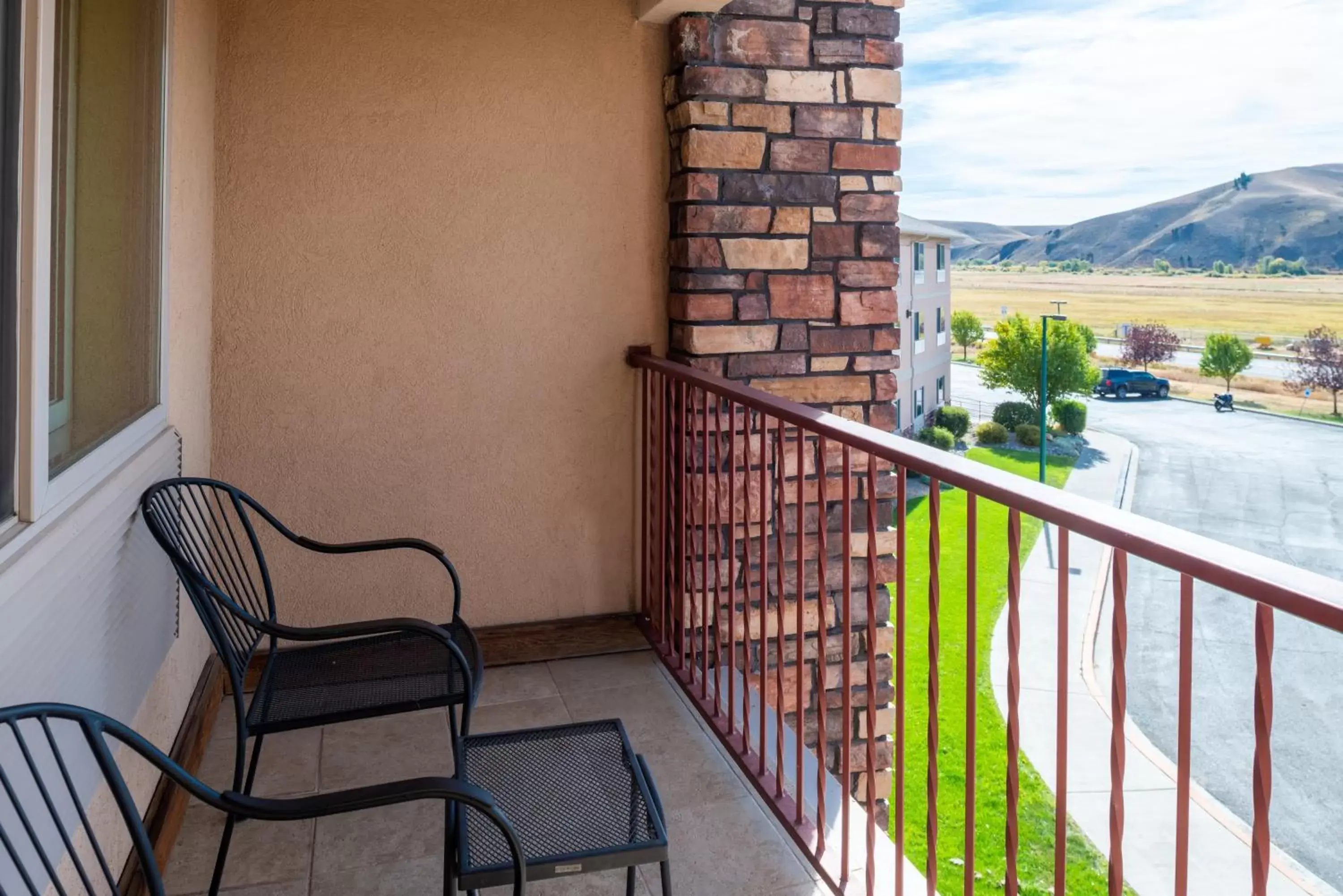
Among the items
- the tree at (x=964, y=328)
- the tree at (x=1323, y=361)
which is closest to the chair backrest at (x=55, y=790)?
the tree at (x=1323, y=361)

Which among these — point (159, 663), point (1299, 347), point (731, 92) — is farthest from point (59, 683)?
point (1299, 347)

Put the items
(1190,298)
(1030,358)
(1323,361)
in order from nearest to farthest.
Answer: (1190,298) → (1323,361) → (1030,358)

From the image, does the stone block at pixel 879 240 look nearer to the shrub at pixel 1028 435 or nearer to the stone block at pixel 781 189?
the stone block at pixel 781 189

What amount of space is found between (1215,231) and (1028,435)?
501cm

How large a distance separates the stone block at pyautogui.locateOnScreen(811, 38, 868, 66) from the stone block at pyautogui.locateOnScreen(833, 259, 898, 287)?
632 mm

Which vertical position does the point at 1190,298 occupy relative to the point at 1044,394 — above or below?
above

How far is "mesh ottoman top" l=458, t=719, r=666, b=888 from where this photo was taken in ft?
4.30

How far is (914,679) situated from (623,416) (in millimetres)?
13296

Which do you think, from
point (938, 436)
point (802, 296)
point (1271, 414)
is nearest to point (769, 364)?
point (802, 296)

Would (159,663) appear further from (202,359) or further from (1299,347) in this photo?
(1299,347)

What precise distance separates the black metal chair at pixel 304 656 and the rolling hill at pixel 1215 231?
17.9 feet

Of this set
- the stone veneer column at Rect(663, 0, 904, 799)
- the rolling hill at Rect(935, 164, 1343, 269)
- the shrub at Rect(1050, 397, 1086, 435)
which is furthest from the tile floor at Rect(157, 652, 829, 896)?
the shrub at Rect(1050, 397, 1086, 435)

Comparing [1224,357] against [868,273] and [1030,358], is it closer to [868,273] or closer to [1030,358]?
[1030,358]

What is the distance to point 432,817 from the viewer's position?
7.07 feet
